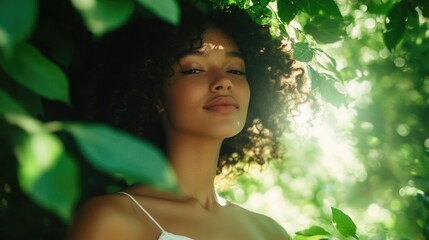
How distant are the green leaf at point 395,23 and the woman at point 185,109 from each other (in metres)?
0.55

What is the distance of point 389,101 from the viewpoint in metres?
6.17

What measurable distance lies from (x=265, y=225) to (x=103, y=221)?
3.16ft

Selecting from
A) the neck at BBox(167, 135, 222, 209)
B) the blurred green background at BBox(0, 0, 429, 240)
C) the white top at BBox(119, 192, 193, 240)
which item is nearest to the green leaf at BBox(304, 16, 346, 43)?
the blurred green background at BBox(0, 0, 429, 240)

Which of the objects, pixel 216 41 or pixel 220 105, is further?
pixel 216 41

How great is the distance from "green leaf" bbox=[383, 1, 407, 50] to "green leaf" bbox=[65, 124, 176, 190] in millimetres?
1886

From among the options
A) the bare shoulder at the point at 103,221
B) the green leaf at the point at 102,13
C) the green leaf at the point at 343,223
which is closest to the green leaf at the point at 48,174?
the green leaf at the point at 102,13

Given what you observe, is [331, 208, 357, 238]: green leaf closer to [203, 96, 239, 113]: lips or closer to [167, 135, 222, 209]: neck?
[203, 96, 239, 113]: lips

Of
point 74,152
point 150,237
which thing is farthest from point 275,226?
point 74,152

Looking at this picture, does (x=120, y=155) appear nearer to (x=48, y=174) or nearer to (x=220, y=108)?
(x=48, y=174)

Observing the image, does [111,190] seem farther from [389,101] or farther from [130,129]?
[389,101]

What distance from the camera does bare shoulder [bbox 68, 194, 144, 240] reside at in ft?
6.76

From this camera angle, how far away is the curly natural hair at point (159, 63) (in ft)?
8.18

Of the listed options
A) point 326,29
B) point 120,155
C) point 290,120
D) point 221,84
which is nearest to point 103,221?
point 221,84

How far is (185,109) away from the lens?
239cm
